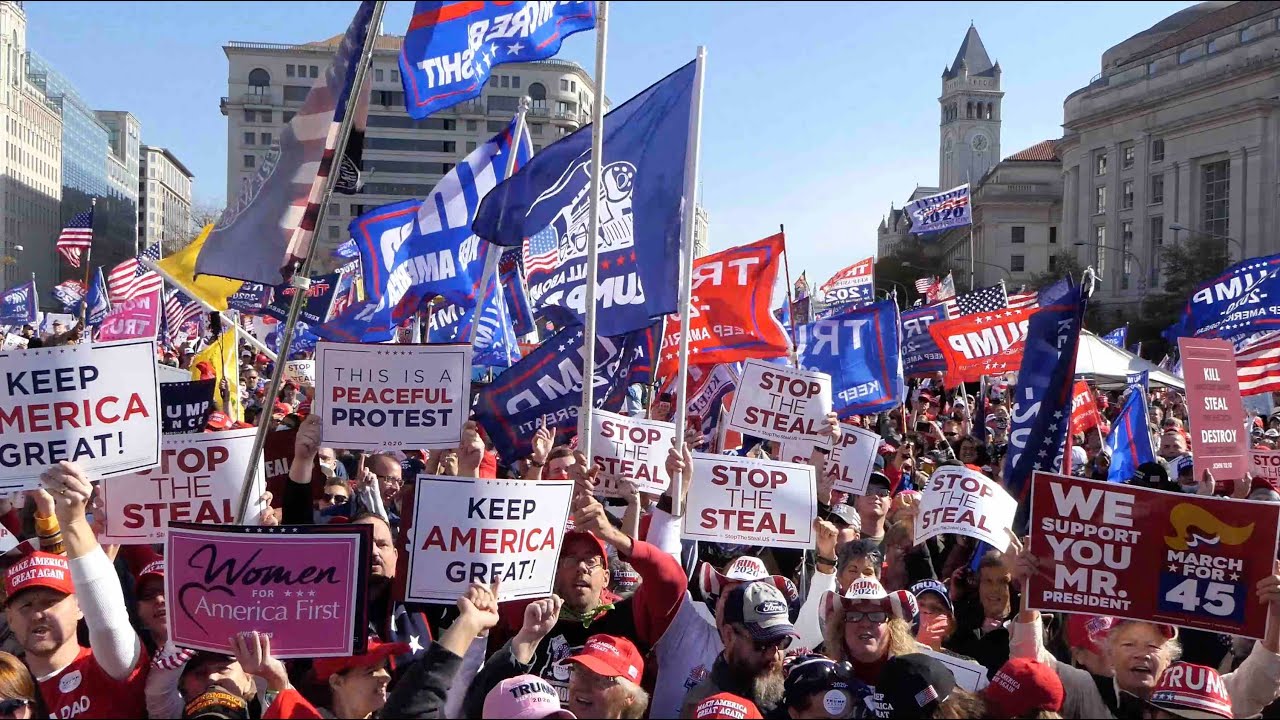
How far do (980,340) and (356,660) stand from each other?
1159cm

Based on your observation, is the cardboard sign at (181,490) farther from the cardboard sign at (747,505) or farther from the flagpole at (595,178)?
the cardboard sign at (747,505)

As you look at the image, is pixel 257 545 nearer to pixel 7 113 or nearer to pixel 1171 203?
pixel 1171 203

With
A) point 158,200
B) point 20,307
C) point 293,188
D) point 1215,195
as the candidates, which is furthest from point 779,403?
point 158,200

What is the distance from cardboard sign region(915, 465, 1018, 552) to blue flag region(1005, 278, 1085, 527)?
23.5 inches

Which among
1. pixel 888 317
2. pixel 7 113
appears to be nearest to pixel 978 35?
pixel 7 113

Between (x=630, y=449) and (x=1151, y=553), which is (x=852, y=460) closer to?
(x=630, y=449)

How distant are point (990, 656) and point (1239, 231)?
229ft

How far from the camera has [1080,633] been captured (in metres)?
5.65

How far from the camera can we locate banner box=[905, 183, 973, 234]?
126 feet

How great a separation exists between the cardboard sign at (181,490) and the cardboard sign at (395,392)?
159cm

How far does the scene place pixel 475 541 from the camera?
5.25 meters

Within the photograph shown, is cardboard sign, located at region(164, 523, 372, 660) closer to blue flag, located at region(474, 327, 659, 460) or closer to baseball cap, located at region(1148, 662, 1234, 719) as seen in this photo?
baseball cap, located at region(1148, 662, 1234, 719)

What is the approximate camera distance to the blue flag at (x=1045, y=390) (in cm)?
746

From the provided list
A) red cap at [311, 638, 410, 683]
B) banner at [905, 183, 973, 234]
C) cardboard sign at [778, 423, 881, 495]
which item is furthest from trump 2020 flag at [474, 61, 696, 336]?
banner at [905, 183, 973, 234]
